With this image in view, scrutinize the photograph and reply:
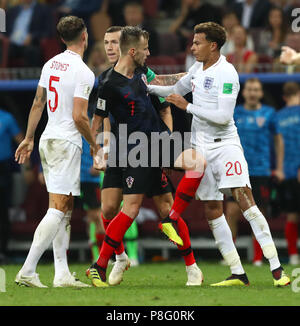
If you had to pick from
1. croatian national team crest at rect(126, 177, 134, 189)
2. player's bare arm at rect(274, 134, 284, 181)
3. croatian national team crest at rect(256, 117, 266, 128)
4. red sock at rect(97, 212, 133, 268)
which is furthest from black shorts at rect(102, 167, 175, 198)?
player's bare arm at rect(274, 134, 284, 181)

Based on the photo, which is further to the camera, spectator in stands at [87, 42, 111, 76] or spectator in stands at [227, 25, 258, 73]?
spectator in stands at [87, 42, 111, 76]

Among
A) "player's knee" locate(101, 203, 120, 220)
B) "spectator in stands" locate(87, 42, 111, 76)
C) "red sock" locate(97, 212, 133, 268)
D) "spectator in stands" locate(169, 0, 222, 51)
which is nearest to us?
"red sock" locate(97, 212, 133, 268)

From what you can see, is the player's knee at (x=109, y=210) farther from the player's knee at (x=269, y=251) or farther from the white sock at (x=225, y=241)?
the player's knee at (x=269, y=251)

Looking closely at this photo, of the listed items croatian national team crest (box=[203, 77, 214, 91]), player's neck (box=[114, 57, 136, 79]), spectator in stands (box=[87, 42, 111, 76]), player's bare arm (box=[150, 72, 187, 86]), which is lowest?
spectator in stands (box=[87, 42, 111, 76])

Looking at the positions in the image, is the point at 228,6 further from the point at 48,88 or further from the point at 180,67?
the point at 48,88

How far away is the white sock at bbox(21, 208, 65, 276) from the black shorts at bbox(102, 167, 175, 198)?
2.15 ft

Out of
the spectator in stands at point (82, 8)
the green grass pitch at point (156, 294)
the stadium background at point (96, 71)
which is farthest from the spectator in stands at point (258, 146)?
the spectator in stands at point (82, 8)

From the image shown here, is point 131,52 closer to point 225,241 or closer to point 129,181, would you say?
point 129,181

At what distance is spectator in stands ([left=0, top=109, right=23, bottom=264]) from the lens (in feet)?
38.9

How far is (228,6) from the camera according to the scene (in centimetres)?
Answer: 1454

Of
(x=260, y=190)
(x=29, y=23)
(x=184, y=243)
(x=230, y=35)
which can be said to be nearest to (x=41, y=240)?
(x=184, y=243)

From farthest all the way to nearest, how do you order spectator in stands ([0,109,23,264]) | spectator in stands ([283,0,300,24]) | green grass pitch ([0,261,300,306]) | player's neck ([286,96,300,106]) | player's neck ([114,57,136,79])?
spectator in stands ([283,0,300,24]) → spectator in stands ([0,109,23,264]) → player's neck ([286,96,300,106]) → player's neck ([114,57,136,79]) → green grass pitch ([0,261,300,306])

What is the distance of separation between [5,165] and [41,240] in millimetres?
4555

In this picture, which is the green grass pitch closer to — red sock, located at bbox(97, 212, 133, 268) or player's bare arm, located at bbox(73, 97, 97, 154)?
red sock, located at bbox(97, 212, 133, 268)
